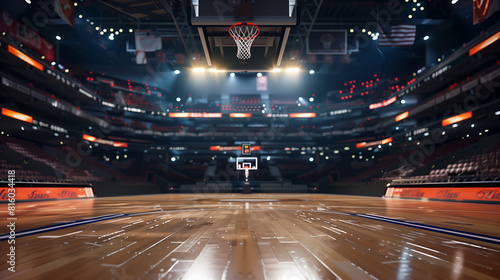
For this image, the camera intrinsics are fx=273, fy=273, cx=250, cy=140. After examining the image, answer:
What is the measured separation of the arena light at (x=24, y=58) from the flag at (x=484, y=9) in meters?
26.3

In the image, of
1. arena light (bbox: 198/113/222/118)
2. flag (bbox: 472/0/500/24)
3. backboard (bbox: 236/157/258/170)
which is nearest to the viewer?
flag (bbox: 472/0/500/24)

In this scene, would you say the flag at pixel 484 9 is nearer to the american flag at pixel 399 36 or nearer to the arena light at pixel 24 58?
the american flag at pixel 399 36

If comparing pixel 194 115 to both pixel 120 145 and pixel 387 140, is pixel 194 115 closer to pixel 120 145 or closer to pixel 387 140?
pixel 120 145

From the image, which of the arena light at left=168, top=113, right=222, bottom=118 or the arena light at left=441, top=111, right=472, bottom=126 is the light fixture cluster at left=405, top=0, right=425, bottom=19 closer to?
the arena light at left=441, top=111, right=472, bottom=126

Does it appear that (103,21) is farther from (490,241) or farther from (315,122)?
(315,122)

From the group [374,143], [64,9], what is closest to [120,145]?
[64,9]

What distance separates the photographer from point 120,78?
111 ft

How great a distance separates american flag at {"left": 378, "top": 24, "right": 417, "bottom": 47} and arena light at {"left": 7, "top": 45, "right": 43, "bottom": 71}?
77.3ft

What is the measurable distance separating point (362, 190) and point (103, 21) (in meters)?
24.4

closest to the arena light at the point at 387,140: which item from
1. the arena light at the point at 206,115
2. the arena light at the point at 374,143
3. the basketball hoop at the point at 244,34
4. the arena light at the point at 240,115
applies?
the arena light at the point at 374,143

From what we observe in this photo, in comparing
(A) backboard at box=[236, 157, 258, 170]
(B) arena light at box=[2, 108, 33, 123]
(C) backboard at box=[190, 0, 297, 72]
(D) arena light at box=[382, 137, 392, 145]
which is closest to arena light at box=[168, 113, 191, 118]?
(A) backboard at box=[236, 157, 258, 170]

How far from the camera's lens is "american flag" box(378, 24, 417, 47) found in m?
18.7

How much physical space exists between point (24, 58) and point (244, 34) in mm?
17070

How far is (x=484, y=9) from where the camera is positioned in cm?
1370
